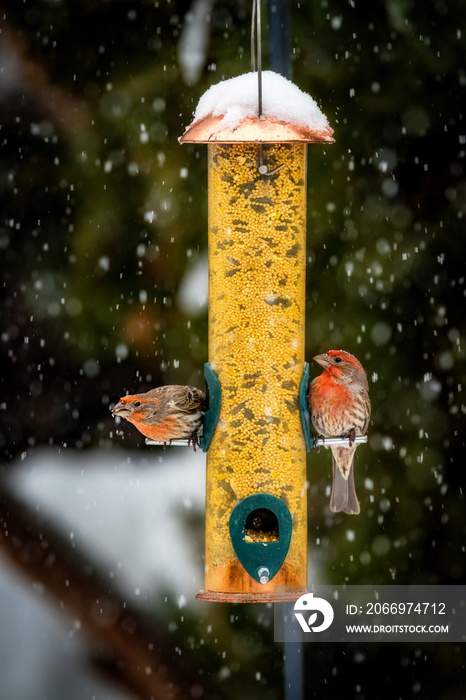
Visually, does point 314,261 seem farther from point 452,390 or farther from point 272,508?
point 272,508

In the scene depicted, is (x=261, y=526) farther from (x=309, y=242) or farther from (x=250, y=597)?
(x=309, y=242)

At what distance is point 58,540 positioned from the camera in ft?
22.4

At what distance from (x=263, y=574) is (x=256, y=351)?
981mm

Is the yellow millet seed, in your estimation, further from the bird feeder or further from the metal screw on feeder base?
the metal screw on feeder base

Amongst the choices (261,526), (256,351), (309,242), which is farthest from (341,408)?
(309,242)

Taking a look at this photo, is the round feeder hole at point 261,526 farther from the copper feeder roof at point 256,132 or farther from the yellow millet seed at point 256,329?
the copper feeder roof at point 256,132

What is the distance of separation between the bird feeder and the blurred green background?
4.73 ft

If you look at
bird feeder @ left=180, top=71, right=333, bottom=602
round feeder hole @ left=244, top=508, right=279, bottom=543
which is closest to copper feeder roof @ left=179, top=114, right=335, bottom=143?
bird feeder @ left=180, top=71, right=333, bottom=602

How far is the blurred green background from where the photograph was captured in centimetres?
673

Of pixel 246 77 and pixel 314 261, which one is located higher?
pixel 246 77

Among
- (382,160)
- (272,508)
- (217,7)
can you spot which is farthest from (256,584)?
(217,7)

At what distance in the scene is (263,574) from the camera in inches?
196

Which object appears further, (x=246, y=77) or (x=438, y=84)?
(x=438, y=84)

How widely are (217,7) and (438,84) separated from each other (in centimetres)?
137
